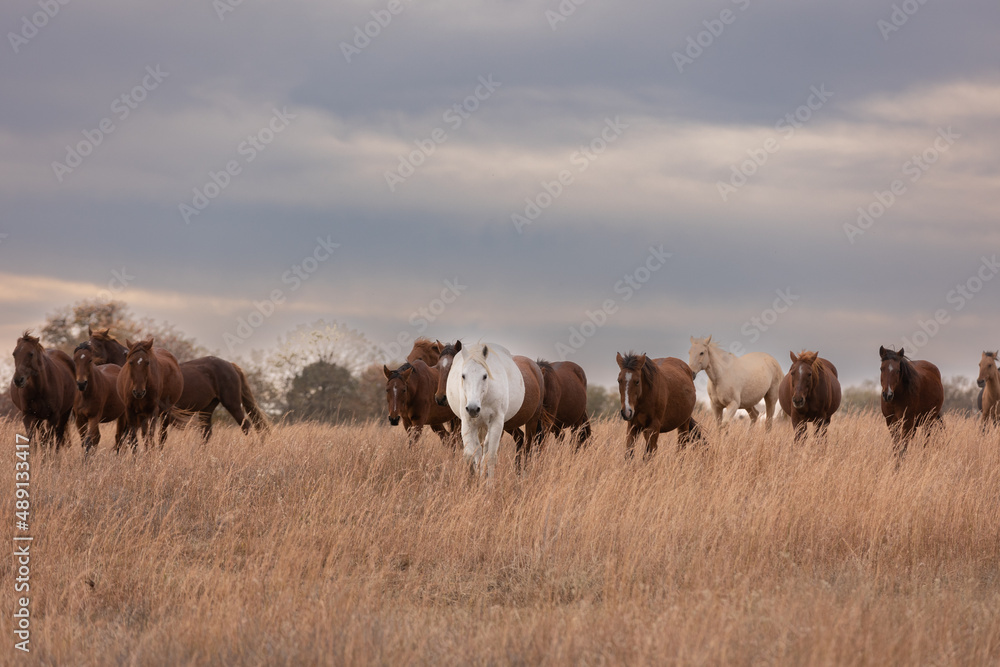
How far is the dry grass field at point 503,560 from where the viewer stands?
5480mm

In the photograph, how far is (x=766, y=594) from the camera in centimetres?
662

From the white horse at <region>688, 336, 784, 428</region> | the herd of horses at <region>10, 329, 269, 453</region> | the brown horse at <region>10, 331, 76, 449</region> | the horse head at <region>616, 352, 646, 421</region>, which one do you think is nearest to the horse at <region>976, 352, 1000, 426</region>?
the white horse at <region>688, 336, 784, 428</region>

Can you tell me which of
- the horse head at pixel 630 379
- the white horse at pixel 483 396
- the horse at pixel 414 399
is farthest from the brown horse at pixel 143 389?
the horse head at pixel 630 379

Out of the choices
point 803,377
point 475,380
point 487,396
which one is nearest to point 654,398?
point 487,396

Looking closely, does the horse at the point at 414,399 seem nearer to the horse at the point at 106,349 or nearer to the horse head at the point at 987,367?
the horse at the point at 106,349

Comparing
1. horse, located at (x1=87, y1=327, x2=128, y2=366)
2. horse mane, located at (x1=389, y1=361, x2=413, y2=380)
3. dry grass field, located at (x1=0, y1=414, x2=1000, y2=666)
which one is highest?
horse, located at (x1=87, y1=327, x2=128, y2=366)

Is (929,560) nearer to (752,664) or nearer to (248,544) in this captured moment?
(752,664)

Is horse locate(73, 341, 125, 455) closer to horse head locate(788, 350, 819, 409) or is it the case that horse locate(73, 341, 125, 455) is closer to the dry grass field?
the dry grass field

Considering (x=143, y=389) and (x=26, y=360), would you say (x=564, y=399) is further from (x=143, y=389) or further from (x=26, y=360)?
(x=26, y=360)

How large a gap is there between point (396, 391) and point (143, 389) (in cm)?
392

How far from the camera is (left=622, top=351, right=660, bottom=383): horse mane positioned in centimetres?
1105

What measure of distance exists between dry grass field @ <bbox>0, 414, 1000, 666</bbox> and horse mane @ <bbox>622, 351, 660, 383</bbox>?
108 cm

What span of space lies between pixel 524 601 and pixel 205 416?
11926 millimetres

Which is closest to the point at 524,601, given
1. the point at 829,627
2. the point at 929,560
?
the point at 829,627
